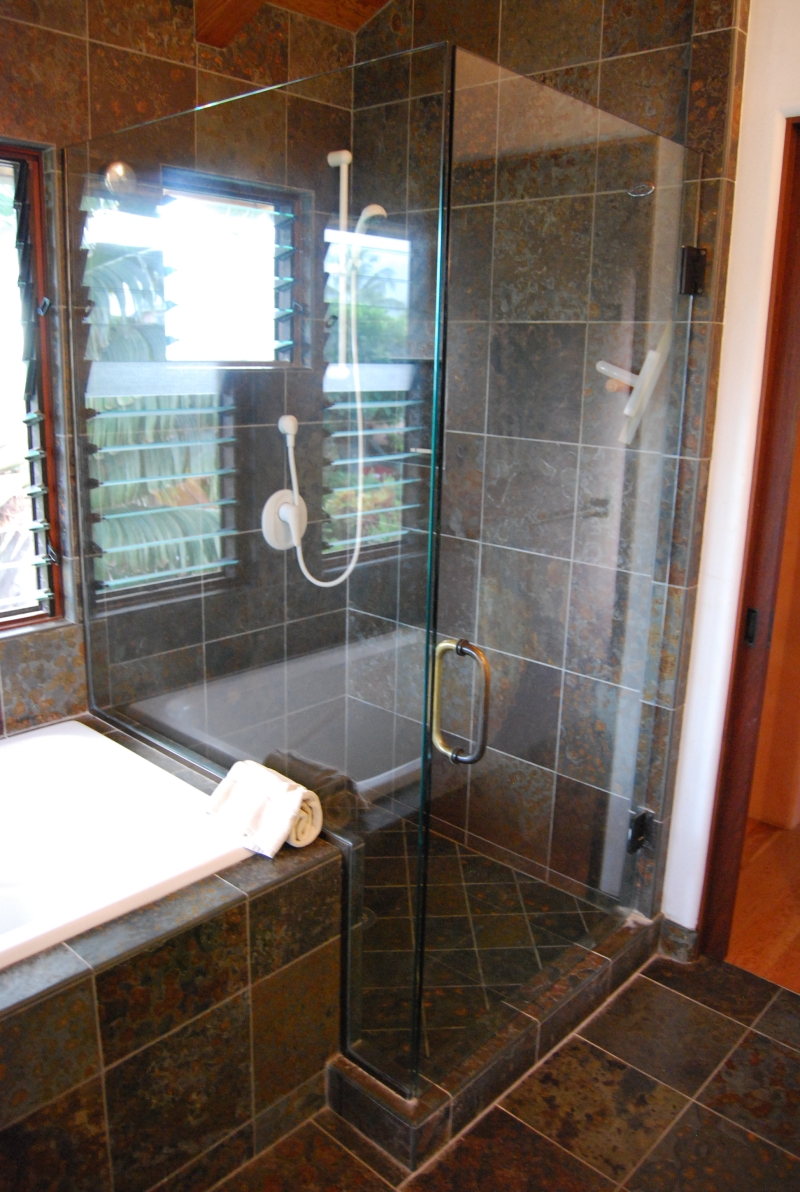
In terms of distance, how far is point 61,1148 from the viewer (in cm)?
153

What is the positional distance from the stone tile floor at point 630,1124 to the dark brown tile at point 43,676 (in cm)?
130

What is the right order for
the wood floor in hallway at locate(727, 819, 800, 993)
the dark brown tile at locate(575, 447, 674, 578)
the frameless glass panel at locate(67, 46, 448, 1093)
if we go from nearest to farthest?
1. the frameless glass panel at locate(67, 46, 448, 1093)
2. the dark brown tile at locate(575, 447, 674, 578)
3. the wood floor in hallway at locate(727, 819, 800, 993)

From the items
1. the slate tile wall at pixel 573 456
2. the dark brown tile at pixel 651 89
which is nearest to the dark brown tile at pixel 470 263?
the slate tile wall at pixel 573 456

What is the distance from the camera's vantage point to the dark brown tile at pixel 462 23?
8.39ft

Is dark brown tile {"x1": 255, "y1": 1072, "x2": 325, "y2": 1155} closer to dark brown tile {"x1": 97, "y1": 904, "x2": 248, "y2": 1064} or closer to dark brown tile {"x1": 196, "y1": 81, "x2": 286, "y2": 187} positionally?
dark brown tile {"x1": 97, "y1": 904, "x2": 248, "y2": 1064}

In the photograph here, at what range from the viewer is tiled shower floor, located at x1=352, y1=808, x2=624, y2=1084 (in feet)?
6.07

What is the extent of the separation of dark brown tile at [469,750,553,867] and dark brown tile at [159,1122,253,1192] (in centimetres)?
92

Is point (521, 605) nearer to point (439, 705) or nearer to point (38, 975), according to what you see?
point (439, 705)

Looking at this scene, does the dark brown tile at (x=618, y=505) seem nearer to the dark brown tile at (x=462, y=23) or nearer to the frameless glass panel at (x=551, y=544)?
the frameless glass panel at (x=551, y=544)

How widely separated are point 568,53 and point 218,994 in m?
2.34

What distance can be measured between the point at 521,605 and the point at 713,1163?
1249 millimetres

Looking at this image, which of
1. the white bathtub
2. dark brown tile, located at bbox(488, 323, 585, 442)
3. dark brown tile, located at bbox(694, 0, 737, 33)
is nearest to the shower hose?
dark brown tile, located at bbox(488, 323, 585, 442)

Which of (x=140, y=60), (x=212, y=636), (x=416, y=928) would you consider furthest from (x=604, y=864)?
(x=140, y=60)

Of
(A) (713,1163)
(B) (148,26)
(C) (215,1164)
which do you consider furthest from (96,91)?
(A) (713,1163)
